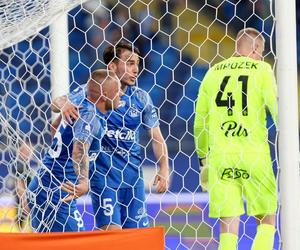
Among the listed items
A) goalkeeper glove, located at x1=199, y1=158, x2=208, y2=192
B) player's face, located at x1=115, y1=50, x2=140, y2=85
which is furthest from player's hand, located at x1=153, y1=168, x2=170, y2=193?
player's face, located at x1=115, y1=50, x2=140, y2=85

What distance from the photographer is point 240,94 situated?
2.77 m

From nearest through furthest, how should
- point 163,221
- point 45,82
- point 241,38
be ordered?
point 241,38, point 45,82, point 163,221

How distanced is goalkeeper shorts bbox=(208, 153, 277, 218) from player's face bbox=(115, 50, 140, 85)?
383 mm

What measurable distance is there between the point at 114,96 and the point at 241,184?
52cm

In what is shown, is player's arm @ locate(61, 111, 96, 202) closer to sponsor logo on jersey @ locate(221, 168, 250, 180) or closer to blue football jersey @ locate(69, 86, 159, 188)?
blue football jersey @ locate(69, 86, 159, 188)

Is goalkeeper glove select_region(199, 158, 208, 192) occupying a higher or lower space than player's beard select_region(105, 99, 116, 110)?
lower

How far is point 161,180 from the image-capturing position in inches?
116

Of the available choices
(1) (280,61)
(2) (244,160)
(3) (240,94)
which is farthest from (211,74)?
(1) (280,61)

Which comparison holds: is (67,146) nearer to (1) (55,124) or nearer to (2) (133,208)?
(1) (55,124)

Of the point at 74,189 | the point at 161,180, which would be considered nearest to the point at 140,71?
the point at 161,180

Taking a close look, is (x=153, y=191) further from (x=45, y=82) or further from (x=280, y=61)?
(x=280, y=61)

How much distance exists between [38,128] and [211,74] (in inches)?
26.4

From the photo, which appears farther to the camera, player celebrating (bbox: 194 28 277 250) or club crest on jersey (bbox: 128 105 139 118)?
club crest on jersey (bbox: 128 105 139 118)

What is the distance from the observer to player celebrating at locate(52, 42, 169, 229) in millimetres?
2807
